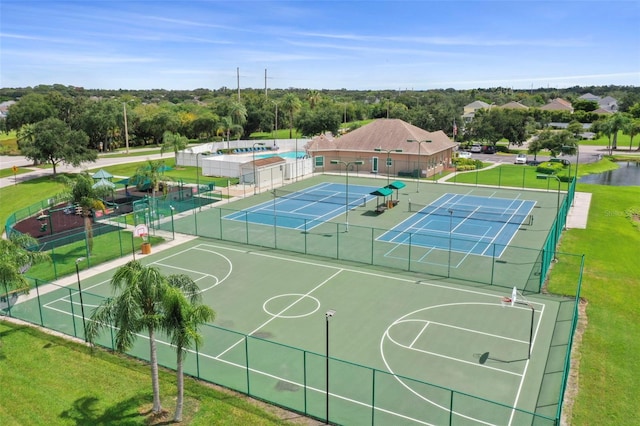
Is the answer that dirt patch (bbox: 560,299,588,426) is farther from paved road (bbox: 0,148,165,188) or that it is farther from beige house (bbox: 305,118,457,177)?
paved road (bbox: 0,148,165,188)

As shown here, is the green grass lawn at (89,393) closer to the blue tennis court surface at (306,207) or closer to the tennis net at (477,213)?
the blue tennis court surface at (306,207)

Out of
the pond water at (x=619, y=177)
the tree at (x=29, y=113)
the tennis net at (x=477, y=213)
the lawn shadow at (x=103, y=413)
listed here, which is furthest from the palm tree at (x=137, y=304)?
the tree at (x=29, y=113)

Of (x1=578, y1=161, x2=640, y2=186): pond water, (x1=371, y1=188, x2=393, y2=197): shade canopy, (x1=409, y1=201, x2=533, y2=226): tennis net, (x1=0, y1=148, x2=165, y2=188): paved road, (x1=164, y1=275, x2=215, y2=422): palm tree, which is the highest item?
(x1=164, y1=275, x2=215, y2=422): palm tree

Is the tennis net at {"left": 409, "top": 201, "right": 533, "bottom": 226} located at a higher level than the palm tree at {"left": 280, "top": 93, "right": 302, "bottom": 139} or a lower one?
lower

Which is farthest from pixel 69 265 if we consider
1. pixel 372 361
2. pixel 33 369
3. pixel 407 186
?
pixel 407 186

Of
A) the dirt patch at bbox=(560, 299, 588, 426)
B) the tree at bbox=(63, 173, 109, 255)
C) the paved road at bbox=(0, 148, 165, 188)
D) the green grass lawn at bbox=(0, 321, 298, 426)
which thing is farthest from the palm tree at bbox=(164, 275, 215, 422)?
the paved road at bbox=(0, 148, 165, 188)

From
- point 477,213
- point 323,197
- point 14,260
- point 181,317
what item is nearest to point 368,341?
point 181,317
